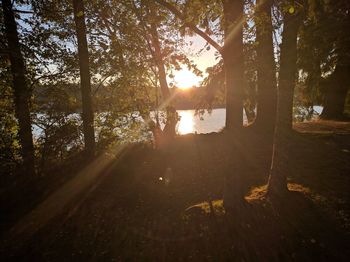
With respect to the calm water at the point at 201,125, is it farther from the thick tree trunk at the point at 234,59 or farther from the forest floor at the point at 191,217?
the thick tree trunk at the point at 234,59

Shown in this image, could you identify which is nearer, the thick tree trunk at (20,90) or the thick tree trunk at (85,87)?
the thick tree trunk at (20,90)

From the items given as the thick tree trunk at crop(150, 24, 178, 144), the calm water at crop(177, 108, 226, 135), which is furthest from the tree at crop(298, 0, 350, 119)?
the calm water at crop(177, 108, 226, 135)

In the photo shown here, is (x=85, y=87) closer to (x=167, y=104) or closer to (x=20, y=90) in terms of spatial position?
(x=20, y=90)

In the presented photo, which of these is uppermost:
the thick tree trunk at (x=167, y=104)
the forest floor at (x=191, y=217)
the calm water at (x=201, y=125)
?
the thick tree trunk at (x=167, y=104)

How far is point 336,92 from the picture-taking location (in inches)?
768

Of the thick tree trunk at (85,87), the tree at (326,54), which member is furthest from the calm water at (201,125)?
the thick tree trunk at (85,87)

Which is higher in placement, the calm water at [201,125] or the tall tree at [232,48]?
the tall tree at [232,48]

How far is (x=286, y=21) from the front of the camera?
19.2ft

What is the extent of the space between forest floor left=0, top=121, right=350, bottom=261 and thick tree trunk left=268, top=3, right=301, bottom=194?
501 mm

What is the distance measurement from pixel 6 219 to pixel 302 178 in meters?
8.54

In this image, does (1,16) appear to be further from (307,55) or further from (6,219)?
(307,55)

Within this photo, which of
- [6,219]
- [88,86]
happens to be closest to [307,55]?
[88,86]

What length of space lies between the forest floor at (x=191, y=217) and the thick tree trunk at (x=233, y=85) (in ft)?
0.58

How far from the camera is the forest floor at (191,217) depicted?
16.6ft
